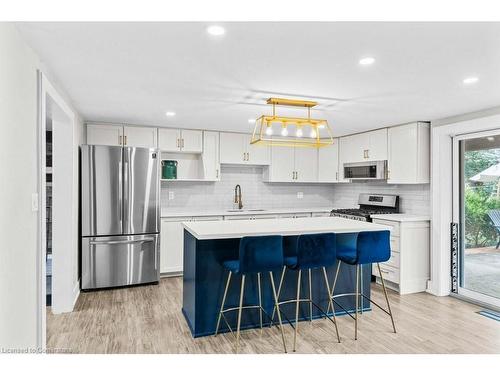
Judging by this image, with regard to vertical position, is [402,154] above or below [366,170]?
above

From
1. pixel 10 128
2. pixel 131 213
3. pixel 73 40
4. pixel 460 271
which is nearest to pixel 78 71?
pixel 73 40

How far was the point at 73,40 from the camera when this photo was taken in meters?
2.06

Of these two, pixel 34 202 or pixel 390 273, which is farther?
pixel 390 273

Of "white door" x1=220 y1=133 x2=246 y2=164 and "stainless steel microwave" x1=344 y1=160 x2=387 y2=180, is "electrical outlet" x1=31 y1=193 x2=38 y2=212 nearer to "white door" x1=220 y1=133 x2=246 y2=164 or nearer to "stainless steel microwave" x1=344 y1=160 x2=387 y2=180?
"white door" x1=220 y1=133 x2=246 y2=164

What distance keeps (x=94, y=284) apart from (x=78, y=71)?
272 centimetres

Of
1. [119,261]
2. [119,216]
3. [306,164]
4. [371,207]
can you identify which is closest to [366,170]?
[371,207]

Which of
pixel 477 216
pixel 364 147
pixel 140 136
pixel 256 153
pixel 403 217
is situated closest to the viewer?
pixel 477 216

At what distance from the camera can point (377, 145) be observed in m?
5.05

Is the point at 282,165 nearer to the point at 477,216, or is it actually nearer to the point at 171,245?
the point at 171,245

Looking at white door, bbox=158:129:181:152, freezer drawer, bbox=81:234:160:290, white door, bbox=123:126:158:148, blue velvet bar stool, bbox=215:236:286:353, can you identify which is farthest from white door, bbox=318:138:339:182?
blue velvet bar stool, bbox=215:236:286:353

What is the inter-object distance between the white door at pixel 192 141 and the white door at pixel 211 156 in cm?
8

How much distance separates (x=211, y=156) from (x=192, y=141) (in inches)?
14.4

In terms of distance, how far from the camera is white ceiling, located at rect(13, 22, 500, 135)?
6.34 feet
